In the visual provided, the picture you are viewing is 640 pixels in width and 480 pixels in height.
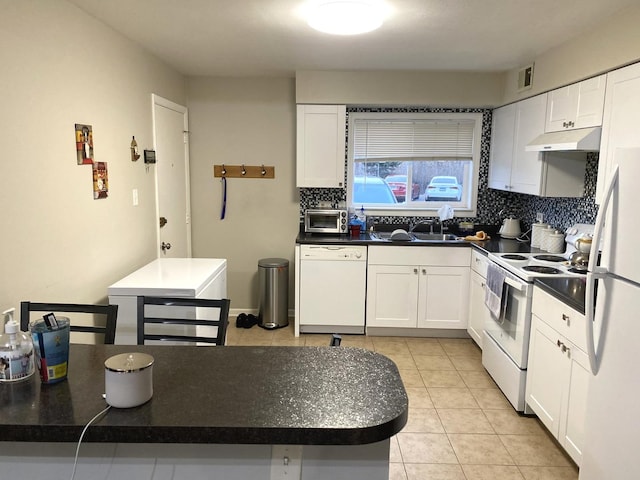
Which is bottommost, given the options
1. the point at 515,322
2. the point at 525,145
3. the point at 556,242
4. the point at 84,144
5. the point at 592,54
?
the point at 515,322

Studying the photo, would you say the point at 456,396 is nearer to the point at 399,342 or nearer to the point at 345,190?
the point at 399,342

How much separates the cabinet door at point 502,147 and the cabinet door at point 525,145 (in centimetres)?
10

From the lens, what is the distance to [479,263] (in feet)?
12.9

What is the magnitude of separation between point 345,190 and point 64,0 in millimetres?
2858

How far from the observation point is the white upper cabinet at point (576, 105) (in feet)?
9.23

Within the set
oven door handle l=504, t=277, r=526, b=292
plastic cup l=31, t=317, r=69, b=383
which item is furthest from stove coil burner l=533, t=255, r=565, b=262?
plastic cup l=31, t=317, r=69, b=383

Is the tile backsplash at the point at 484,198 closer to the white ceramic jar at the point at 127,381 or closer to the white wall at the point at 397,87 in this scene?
the white wall at the point at 397,87

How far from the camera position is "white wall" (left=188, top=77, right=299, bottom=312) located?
459 cm

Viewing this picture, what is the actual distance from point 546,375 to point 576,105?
5.60 feet

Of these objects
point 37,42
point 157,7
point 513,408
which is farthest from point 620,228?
point 37,42

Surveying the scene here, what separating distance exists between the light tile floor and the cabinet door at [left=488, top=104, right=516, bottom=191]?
155 cm

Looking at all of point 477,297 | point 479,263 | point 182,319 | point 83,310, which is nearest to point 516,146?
point 479,263

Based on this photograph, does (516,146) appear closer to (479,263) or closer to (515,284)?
(479,263)

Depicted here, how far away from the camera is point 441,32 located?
296 centimetres
